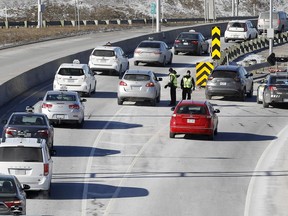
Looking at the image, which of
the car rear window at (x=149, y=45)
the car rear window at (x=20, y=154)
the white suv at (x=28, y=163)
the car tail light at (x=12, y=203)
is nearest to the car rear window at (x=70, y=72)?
the car rear window at (x=149, y=45)

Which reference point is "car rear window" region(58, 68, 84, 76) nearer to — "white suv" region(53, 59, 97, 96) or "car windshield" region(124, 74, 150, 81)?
"white suv" region(53, 59, 97, 96)

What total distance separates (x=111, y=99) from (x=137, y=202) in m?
22.1

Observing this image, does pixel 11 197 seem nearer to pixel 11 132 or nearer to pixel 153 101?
pixel 11 132

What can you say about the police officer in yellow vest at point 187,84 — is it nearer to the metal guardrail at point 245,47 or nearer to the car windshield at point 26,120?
the car windshield at point 26,120

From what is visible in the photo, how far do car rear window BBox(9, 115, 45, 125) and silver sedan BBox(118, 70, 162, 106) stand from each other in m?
12.1

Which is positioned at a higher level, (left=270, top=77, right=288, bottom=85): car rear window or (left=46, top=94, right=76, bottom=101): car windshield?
(left=46, top=94, right=76, bottom=101): car windshield

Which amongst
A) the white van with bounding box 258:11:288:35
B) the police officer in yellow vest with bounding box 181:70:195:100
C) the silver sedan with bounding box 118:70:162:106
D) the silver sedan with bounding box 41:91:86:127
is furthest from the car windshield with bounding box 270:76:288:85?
the white van with bounding box 258:11:288:35

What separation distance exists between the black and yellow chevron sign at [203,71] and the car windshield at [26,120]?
2052 cm

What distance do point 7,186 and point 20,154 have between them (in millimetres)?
4466

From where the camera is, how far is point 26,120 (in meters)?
33.5

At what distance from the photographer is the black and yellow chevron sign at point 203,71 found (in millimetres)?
53156

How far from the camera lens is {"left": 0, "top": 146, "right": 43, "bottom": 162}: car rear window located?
26.4 m

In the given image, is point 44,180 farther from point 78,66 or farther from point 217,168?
point 78,66

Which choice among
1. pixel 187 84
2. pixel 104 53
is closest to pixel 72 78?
pixel 187 84
